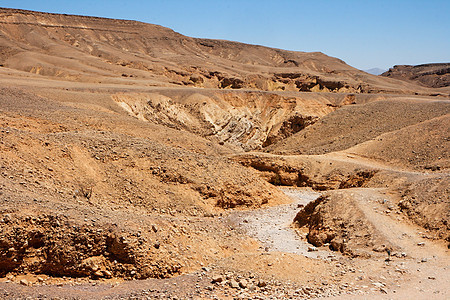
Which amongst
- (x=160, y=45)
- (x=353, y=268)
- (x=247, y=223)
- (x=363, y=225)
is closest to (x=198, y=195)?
(x=247, y=223)

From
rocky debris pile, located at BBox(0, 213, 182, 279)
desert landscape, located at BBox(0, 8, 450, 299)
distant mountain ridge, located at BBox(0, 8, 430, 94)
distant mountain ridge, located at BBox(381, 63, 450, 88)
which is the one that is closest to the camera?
rocky debris pile, located at BBox(0, 213, 182, 279)

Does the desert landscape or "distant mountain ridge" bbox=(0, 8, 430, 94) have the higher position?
"distant mountain ridge" bbox=(0, 8, 430, 94)

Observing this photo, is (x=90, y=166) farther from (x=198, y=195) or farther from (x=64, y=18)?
(x=64, y=18)

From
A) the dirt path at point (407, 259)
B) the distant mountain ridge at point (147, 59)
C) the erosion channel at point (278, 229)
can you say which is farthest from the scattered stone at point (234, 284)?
the distant mountain ridge at point (147, 59)

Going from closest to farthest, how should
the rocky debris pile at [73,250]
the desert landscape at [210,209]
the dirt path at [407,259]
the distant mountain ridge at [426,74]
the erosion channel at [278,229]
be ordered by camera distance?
the dirt path at [407,259] < the rocky debris pile at [73,250] < the desert landscape at [210,209] < the erosion channel at [278,229] < the distant mountain ridge at [426,74]

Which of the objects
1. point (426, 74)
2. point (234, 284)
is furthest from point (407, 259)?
point (426, 74)

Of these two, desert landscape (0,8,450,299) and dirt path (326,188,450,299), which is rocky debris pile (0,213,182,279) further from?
dirt path (326,188,450,299)

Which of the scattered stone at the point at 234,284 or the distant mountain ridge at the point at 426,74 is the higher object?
the distant mountain ridge at the point at 426,74

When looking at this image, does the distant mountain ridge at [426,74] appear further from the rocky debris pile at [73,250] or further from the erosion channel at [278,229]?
the rocky debris pile at [73,250]

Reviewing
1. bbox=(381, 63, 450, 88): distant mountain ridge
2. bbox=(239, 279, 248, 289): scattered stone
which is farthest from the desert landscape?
bbox=(381, 63, 450, 88): distant mountain ridge

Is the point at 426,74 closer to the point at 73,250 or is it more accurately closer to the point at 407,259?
the point at 407,259

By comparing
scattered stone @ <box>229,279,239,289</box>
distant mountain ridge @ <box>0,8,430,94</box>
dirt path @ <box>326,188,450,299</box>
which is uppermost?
distant mountain ridge @ <box>0,8,430,94</box>

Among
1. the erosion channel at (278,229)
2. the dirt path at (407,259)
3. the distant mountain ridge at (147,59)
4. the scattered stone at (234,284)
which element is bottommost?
the erosion channel at (278,229)

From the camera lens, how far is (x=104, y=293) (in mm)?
9672
